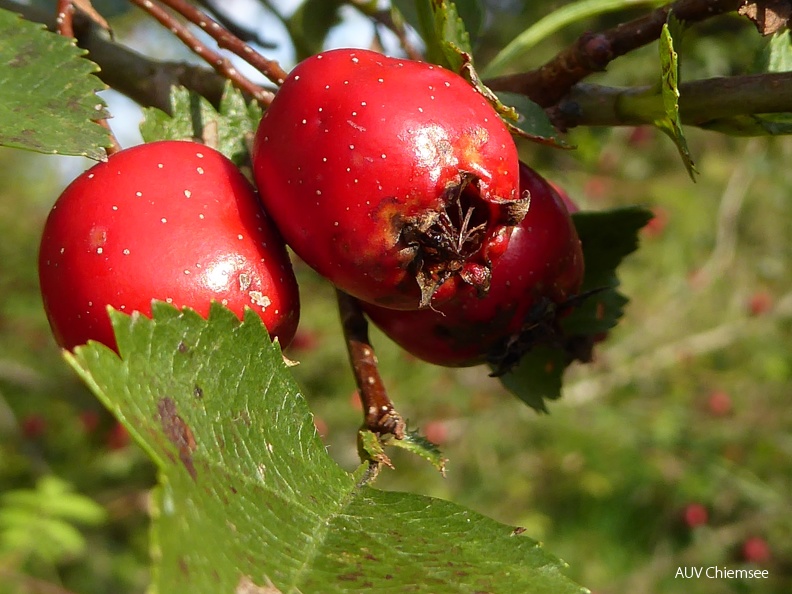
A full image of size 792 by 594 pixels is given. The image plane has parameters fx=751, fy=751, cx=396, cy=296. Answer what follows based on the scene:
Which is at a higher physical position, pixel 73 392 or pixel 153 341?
pixel 153 341

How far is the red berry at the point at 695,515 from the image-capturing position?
164 inches

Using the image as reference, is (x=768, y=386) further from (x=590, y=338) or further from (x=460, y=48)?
(x=460, y=48)

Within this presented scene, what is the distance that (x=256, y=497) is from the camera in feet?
1.73

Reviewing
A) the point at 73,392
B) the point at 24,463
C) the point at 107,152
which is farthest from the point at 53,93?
the point at 24,463

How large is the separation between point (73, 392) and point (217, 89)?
2352 mm

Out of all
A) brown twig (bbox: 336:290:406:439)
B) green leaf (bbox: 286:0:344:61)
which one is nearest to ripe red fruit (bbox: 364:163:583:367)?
brown twig (bbox: 336:290:406:439)

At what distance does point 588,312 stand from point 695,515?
3.69 m

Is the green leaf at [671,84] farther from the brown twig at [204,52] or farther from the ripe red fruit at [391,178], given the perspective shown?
the brown twig at [204,52]

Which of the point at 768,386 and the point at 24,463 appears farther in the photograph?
the point at 768,386

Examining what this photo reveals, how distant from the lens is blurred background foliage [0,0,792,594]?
3.42m

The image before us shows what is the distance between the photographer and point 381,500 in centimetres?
62

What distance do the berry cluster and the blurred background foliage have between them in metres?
2.07

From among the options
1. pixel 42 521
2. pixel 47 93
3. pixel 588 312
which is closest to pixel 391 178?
pixel 47 93

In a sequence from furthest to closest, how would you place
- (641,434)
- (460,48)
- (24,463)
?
(641,434)
(24,463)
(460,48)
